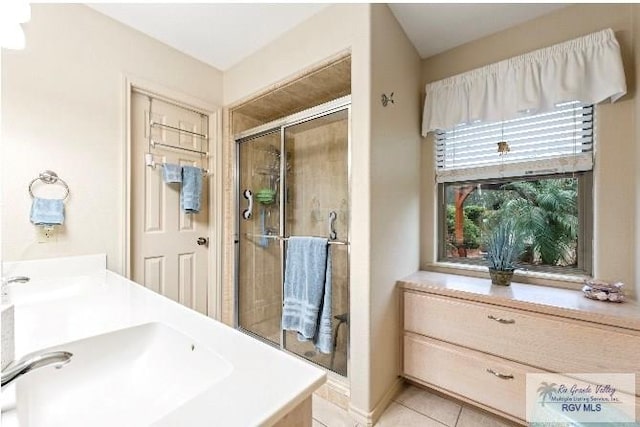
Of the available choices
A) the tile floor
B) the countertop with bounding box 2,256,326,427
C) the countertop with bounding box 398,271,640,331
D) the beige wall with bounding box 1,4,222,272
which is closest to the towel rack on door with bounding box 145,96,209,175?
the beige wall with bounding box 1,4,222,272

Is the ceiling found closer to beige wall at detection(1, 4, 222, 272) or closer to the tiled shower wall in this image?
beige wall at detection(1, 4, 222, 272)

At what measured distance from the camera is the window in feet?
5.34

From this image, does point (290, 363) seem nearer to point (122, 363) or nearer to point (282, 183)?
point (122, 363)

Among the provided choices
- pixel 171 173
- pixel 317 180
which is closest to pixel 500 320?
pixel 317 180

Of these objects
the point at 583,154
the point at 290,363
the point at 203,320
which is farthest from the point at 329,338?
the point at 583,154

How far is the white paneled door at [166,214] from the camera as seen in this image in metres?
1.89

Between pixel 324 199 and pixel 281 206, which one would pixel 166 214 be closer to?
pixel 281 206

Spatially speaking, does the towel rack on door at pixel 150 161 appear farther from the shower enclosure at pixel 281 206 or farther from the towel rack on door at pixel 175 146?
the shower enclosure at pixel 281 206


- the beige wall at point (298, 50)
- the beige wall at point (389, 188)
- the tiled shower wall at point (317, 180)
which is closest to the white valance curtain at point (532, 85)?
the beige wall at point (389, 188)

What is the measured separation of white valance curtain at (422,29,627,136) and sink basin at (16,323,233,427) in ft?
6.50

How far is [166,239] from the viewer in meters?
2.03

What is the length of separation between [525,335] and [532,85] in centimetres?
141

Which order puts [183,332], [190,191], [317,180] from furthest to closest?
1. [317,180]
2. [190,191]
3. [183,332]

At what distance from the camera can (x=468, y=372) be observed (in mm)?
1504
